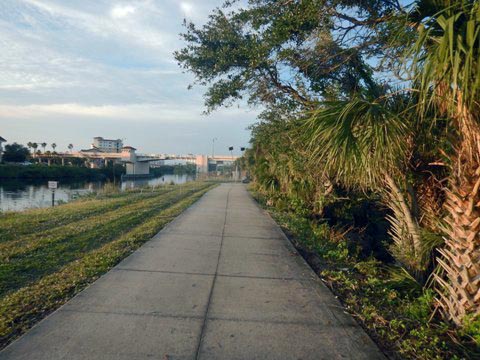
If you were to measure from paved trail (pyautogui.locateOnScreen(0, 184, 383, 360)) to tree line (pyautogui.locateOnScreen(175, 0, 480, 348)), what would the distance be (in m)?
1.40

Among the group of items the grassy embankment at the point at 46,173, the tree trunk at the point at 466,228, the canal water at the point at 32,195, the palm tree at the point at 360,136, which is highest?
the palm tree at the point at 360,136

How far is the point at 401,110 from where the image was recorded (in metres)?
5.16

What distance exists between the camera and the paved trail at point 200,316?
3.22 m

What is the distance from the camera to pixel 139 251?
22.1 feet

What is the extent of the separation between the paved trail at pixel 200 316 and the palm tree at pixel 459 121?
1.15m

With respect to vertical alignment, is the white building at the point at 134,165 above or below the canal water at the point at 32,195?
above

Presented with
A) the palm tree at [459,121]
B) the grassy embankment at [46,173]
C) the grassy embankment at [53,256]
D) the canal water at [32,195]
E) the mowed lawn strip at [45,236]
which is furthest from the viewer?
the grassy embankment at [46,173]

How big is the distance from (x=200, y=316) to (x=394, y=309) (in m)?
2.30

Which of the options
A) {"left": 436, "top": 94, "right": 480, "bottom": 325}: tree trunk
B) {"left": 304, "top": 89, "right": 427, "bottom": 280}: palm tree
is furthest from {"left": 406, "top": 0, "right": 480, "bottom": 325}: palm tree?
{"left": 304, "top": 89, "right": 427, "bottom": 280}: palm tree

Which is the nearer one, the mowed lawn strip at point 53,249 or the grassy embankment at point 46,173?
the mowed lawn strip at point 53,249

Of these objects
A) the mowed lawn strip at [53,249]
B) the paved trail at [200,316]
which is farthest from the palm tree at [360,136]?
the mowed lawn strip at [53,249]

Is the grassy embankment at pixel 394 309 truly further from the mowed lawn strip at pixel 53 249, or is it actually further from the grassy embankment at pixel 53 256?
the mowed lawn strip at pixel 53 249

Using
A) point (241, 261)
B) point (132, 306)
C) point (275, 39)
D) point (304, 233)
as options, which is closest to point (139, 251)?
point (241, 261)

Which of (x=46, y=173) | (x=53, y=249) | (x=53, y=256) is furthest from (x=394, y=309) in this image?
(x=46, y=173)
